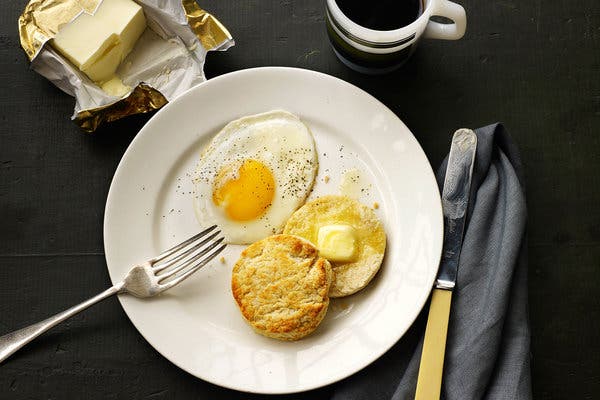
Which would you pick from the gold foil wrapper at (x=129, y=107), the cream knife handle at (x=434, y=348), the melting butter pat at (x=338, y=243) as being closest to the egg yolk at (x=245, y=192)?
the melting butter pat at (x=338, y=243)

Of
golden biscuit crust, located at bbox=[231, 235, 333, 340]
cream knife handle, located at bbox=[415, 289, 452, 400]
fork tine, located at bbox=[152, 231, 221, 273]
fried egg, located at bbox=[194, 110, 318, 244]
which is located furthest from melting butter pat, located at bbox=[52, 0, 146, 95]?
cream knife handle, located at bbox=[415, 289, 452, 400]

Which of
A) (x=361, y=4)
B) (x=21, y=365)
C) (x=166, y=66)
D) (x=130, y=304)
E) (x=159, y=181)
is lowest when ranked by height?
(x=21, y=365)

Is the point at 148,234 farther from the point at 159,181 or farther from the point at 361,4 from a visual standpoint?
the point at 361,4

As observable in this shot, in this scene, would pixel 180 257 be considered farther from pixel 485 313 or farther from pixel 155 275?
pixel 485 313

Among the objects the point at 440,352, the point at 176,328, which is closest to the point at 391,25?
the point at 440,352

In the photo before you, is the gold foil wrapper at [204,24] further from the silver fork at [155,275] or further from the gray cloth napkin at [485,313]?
the gray cloth napkin at [485,313]

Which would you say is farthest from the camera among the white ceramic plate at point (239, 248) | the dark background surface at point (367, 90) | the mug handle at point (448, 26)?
the dark background surface at point (367, 90)
